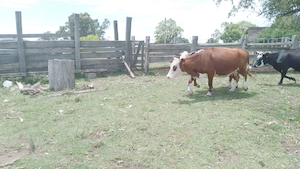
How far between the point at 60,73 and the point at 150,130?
4936mm

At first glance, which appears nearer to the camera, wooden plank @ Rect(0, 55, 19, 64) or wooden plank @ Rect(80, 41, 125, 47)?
wooden plank @ Rect(0, 55, 19, 64)

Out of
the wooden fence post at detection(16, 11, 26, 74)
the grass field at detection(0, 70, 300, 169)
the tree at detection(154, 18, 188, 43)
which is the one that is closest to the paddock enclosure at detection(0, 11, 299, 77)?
the wooden fence post at detection(16, 11, 26, 74)

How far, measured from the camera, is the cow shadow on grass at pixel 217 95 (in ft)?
24.3

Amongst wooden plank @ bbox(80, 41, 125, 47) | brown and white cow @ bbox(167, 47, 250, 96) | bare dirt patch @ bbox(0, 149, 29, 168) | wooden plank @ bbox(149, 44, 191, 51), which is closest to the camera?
bare dirt patch @ bbox(0, 149, 29, 168)

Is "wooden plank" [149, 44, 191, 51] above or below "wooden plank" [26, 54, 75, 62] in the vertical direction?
above

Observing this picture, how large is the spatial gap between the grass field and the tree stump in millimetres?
722

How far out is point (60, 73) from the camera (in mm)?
8477

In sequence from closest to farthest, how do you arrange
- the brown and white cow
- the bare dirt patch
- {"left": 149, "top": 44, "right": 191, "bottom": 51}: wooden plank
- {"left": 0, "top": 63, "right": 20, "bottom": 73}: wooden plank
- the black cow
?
the bare dirt patch
the brown and white cow
the black cow
{"left": 0, "top": 63, "right": 20, "bottom": 73}: wooden plank
{"left": 149, "top": 44, "right": 191, "bottom": 51}: wooden plank

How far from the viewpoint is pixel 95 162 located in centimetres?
374

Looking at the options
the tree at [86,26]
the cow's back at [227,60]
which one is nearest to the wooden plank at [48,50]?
the cow's back at [227,60]

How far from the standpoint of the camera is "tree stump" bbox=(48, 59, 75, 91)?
8.47 metres

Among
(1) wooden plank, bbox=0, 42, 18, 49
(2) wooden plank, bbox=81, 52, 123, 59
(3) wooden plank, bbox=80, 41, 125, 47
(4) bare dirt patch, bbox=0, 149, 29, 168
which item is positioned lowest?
(4) bare dirt patch, bbox=0, 149, 29, 168

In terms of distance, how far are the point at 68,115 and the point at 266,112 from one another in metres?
5.10

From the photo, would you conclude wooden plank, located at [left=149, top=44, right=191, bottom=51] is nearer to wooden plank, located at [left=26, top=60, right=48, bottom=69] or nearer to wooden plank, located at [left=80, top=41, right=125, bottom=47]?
wooden plank, located at [left=80, top=41, right=125, bottom=47]
